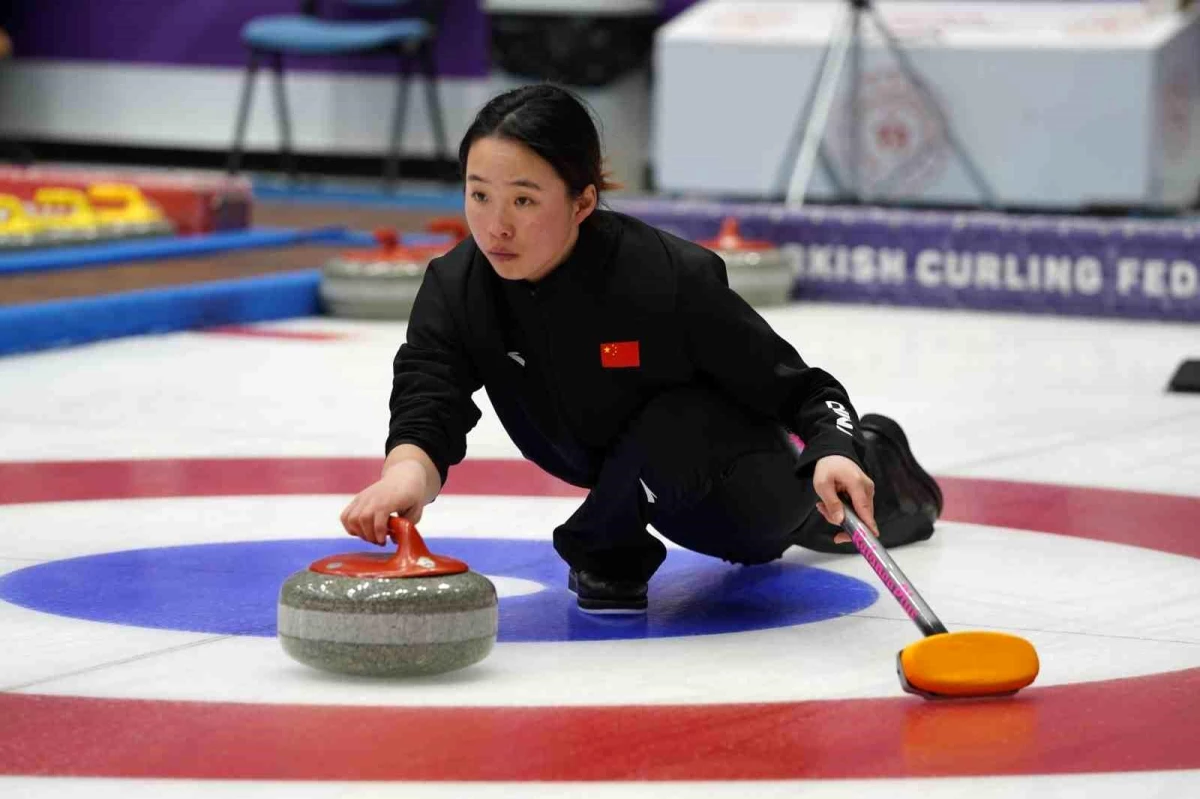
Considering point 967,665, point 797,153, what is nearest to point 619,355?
point 967,665

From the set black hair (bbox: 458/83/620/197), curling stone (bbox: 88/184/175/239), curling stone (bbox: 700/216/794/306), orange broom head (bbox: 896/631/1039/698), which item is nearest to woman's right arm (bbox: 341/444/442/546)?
black hair (bbox: 458/83/620/197)

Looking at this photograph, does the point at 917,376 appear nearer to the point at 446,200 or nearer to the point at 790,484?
the point at 790,484

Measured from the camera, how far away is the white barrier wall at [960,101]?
7875 millimetres

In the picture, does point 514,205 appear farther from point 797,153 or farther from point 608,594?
point 797,153

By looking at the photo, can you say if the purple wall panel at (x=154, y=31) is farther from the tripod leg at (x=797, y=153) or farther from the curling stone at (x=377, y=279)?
the curling stone at (x=377, y=279)

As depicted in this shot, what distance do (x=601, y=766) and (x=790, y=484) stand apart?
0.75 m

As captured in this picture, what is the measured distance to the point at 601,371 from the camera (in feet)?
8.48

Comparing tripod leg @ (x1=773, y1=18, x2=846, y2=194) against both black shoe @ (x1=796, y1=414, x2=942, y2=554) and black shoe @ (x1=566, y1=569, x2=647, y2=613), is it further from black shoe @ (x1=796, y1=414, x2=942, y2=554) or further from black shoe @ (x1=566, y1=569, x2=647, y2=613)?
black shoe @ (x1=566, y1=569, x2=647, y2=613)

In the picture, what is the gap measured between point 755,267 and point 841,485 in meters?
3.98

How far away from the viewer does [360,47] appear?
9273 mm

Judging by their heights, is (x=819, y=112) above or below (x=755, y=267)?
above

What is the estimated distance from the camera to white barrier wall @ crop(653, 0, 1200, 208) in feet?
25.8

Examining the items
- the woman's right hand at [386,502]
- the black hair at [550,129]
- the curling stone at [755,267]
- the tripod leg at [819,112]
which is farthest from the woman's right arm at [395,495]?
the tripod leg at [819,112]

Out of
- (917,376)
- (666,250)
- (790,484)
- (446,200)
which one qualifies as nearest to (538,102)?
(666,250)
